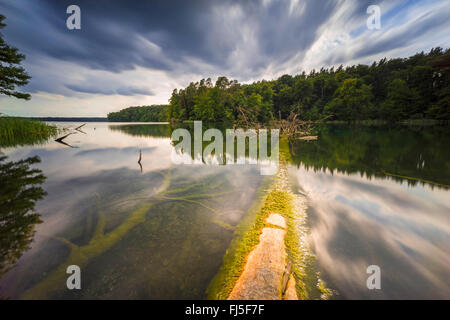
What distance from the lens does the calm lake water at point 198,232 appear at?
2.64 metres

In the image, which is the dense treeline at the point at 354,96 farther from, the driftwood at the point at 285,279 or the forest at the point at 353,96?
the driftwood at the point at 285,279

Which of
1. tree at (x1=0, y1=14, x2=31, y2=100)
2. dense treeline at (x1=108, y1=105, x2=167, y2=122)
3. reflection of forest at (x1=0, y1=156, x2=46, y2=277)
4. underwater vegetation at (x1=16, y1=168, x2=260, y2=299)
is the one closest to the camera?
underwater vegetation at (x1=16, y1=168, x2=260, y2=299)

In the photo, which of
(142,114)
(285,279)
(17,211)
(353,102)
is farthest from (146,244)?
(142,114)

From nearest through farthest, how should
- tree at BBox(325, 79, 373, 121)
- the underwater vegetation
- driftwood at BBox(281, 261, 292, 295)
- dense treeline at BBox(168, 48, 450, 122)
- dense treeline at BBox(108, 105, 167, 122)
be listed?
driftwood at BBox(281, 261, 292, 295) < the underwater vegetation < dense treeline at BBox(168, 48, 450, 122) < tree at BBox(325, 79, 373, 121) < dense treeline at BBox(108, 105, 167, 122)

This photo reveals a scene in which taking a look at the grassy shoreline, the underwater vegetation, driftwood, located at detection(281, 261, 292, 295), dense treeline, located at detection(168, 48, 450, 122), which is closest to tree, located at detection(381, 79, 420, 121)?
dense treeline, located at detection(168, 48, 450, 122)

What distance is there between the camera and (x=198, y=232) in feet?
13.1

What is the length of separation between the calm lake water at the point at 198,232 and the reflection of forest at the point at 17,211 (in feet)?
0.61

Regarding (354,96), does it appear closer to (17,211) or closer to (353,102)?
(353,102)

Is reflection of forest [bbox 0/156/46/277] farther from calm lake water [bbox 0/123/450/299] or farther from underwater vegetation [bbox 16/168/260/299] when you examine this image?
underwater vegetation [bbox 16/168/260/299]

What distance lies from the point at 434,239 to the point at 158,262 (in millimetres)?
6562

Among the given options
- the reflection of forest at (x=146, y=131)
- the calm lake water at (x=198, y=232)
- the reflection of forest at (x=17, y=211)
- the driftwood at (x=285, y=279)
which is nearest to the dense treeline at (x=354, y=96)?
the reflection of forest at (x=146, y=131)

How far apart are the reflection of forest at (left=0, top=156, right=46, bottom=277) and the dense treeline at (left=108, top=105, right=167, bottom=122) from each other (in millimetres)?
116629

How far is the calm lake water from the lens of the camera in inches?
104
